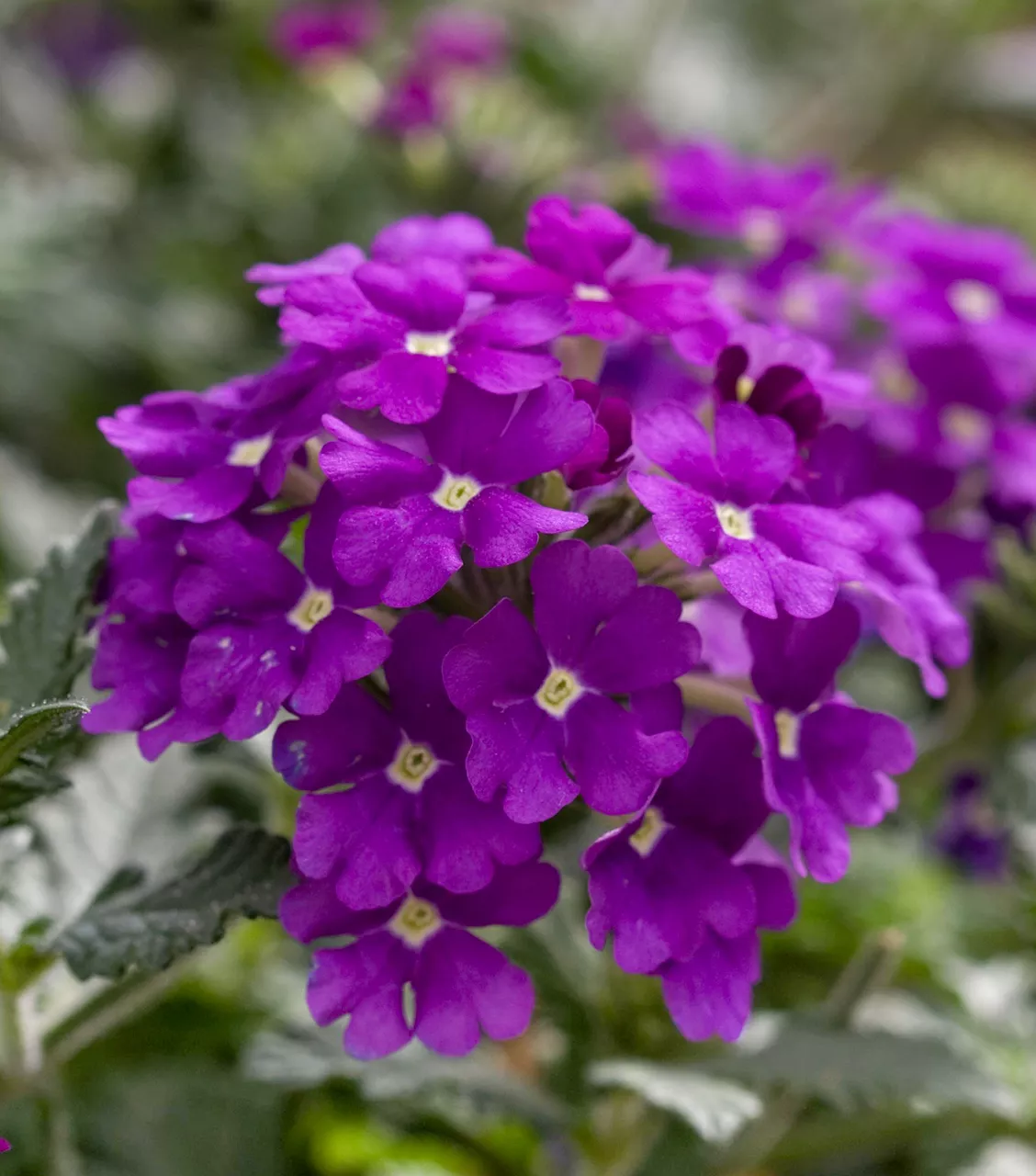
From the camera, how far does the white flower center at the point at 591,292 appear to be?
3.09ft

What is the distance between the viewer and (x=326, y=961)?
31.1 inches

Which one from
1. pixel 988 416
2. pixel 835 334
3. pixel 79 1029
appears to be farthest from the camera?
pixel 835 334

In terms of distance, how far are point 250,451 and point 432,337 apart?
0.14 meters

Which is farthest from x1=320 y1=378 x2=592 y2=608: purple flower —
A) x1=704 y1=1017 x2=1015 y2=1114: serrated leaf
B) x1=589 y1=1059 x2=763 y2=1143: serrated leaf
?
x1=704 y1=1017 x2=1015 y2=1114: serrated leaf

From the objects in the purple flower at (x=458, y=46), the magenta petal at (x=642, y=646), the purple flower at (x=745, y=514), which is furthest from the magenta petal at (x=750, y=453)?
the purple flower at (x=458, y=46)

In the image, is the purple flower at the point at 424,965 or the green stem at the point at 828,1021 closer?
the purple flower at the point at 424,965

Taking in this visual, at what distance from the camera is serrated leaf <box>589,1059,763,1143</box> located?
952 mm

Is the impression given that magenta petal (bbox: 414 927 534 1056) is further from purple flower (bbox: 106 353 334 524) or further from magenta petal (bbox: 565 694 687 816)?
purple flower (bbox: 106 353 334 524)

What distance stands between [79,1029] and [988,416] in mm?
1055

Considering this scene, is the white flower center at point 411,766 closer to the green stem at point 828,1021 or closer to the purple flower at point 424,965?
the purple flower at point 424,965

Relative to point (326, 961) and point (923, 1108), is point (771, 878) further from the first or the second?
point (923, 1108)

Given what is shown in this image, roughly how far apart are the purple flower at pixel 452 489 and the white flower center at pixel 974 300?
2.54 ft

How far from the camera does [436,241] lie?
1040 millimetres

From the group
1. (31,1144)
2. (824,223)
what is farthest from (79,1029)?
(824,223)
